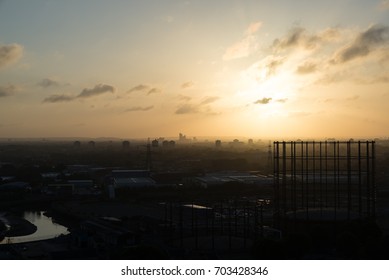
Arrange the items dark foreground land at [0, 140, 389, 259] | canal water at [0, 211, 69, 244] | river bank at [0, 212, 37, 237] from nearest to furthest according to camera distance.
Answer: dark foreground land at [0, 140, 389, 259], canal water at [0, 211, 69, 244], river bank at [0, 212, 37, 237]

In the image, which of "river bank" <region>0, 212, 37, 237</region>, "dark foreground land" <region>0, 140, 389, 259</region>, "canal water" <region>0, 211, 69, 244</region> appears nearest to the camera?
"dark foreground land" <region>0, 140, 389, 259</region>

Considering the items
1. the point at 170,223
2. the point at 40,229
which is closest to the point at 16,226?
the point at 40,229

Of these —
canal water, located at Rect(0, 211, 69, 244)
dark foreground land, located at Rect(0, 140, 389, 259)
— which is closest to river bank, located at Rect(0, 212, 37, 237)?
dark foreground land, located at Rect(0, 140, 389, 259)

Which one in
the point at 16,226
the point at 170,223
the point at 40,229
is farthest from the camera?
the point at 40,229

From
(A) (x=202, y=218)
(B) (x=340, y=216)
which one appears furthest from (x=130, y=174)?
(B) (x=340, y=216)

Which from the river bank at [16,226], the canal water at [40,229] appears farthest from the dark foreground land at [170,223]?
the canal water at [40,229]

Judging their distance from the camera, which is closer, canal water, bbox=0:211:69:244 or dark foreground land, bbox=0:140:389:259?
dark foreground land, bbox=0:140:389:259

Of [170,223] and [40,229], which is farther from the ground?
[170,223]

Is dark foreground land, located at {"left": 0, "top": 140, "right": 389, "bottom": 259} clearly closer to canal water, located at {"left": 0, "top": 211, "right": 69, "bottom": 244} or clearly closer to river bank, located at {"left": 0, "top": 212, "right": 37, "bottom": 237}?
river bank, located at {"left": 0, "top": 212, "right": 37, "bottom": 237}

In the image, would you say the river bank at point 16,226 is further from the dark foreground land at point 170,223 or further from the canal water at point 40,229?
the canal water at point 40,229

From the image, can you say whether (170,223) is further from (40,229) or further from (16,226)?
(16,226)
